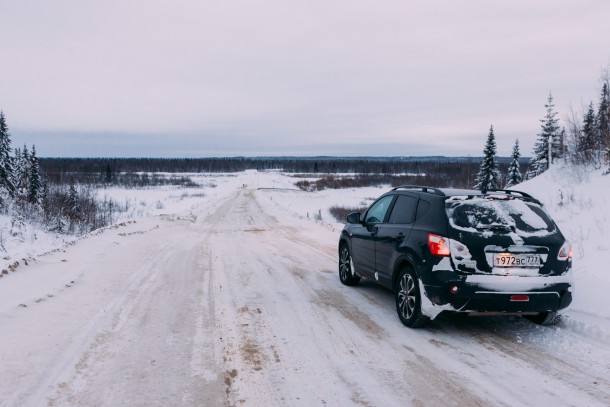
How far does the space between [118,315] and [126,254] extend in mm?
5252

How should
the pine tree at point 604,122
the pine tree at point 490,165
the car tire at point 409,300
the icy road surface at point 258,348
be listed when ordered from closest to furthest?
1. the icy road surface at point 258,348
2. the car tire at point 409,300
3. the pine tree at point 604,122
4. the pine tree at point 490,165

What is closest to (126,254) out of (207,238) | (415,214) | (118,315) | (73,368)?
(207,238)

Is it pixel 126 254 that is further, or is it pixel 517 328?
pixel 126 254

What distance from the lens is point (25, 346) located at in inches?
191

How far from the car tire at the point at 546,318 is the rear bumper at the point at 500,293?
41 cm

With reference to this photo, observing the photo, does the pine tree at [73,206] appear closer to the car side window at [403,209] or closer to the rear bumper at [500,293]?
the car side window at [403,209]

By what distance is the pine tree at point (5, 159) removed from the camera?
43188mm

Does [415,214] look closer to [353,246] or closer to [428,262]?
[428,262]

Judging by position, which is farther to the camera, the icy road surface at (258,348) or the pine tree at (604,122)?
the pine tree at (604,122)

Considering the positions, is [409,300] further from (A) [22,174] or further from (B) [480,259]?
(A) [22,174]

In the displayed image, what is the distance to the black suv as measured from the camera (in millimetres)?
5074

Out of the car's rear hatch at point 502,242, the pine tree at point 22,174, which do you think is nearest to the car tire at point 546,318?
the car's rear hatch at point 502,242

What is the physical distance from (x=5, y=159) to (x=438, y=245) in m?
50.6

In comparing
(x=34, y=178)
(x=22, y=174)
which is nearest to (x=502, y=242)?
(x=34, y=178)
